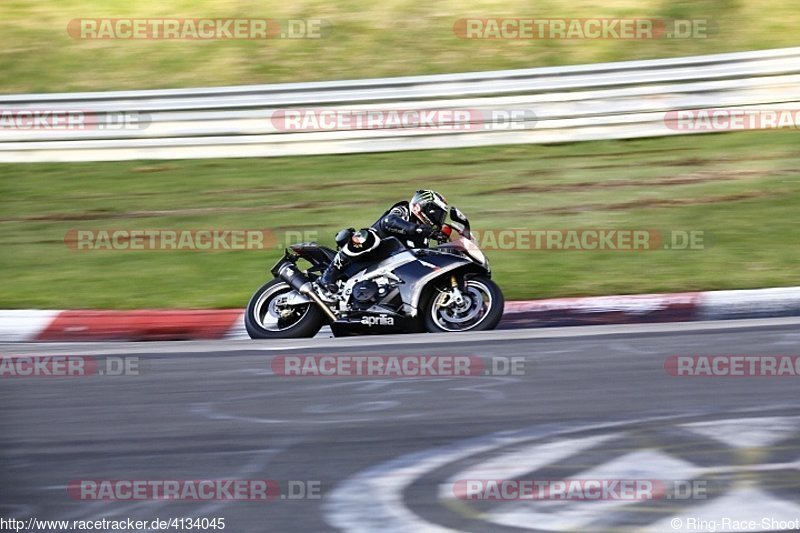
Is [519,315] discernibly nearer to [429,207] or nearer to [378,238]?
[429,207]

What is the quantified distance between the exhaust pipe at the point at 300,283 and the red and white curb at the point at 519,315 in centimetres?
76

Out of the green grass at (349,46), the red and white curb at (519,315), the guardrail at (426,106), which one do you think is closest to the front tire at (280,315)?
the red and white curb at (519,315)

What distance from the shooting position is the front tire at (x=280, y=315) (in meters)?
8.66

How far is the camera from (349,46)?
1584cm

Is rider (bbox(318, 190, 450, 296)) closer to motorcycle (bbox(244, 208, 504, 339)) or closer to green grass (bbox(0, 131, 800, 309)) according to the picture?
motorcycle (bbox(244, 208, 504, 339))

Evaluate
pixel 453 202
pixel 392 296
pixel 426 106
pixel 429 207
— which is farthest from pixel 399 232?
pixel 426 106

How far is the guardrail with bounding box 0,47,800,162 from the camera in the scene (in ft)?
42.2

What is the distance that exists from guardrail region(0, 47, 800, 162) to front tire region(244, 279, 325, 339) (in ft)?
17.0

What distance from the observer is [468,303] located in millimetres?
8422

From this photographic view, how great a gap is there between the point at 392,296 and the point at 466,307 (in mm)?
560

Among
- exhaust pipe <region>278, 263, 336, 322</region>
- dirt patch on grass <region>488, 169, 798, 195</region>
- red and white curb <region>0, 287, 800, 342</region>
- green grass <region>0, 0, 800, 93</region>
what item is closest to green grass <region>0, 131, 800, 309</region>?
dirt patch on grass <region>488, 169, 798, 195</region>

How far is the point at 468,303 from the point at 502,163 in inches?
197

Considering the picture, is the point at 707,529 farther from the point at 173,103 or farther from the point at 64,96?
the point at 64,96


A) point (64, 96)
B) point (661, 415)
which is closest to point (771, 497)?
point (661, 415)
